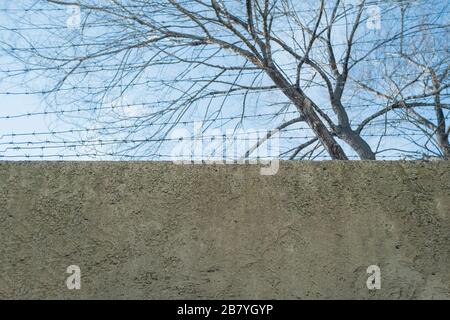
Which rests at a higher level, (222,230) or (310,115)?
(310,115)

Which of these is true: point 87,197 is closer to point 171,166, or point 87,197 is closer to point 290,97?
point 171,166

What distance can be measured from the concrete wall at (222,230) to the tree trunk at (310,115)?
142 inches

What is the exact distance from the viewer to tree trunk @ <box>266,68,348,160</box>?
5914mm

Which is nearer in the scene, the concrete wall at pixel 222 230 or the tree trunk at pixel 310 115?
the concrete wall at pixel 222 230

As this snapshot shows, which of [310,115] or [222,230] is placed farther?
[310,115]

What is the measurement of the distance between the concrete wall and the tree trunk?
3.60m

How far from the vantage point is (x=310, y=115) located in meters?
6.20

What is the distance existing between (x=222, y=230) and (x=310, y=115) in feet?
13.6

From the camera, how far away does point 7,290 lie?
224 centimetres

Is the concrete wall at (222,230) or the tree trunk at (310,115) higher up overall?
the tree trunk at (310,115)

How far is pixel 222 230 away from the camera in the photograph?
2312mm

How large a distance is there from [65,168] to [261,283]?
1.10m

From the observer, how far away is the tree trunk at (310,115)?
5914 mm
